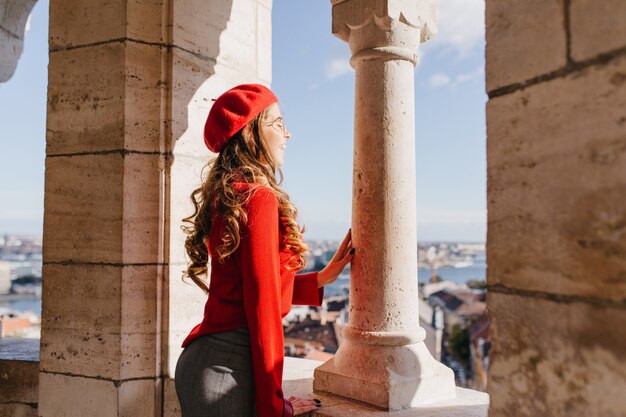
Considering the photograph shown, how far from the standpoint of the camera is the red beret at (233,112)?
166cm

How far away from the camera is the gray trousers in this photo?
1458mm

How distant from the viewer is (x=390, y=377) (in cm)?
202

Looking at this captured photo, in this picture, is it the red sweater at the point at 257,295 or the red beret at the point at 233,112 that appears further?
the red beret at the point at 233,112

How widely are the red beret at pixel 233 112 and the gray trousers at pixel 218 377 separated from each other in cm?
58

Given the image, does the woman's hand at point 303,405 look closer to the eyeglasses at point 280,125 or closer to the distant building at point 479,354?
the eyeglasses at point 280,125

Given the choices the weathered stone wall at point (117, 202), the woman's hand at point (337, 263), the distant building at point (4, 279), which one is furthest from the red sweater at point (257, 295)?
the distant building at point (4, 279)

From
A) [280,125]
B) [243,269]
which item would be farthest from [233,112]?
[243,269]

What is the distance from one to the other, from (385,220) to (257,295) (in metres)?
0.78

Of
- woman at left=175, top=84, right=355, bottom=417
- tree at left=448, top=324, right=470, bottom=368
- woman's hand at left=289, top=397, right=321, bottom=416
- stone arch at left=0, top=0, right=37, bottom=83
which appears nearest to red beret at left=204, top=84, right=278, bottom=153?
woman at left=175, top=84, right=355, bottom=417

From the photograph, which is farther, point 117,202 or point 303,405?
point 117,202

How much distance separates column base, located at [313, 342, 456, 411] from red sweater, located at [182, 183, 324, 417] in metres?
0.57

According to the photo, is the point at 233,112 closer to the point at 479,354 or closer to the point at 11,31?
the point at 11,31

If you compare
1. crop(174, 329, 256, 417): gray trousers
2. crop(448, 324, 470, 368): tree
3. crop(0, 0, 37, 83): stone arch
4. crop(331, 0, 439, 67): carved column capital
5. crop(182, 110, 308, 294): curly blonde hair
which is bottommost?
crop(448, 324, 470, 368): tree

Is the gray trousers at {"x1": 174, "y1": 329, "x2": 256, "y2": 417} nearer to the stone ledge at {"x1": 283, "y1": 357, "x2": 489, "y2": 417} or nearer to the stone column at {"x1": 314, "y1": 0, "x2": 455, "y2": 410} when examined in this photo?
the stone ledge at {"x1": 283, "y1": 357, "x2": 489, "y2": 417}
